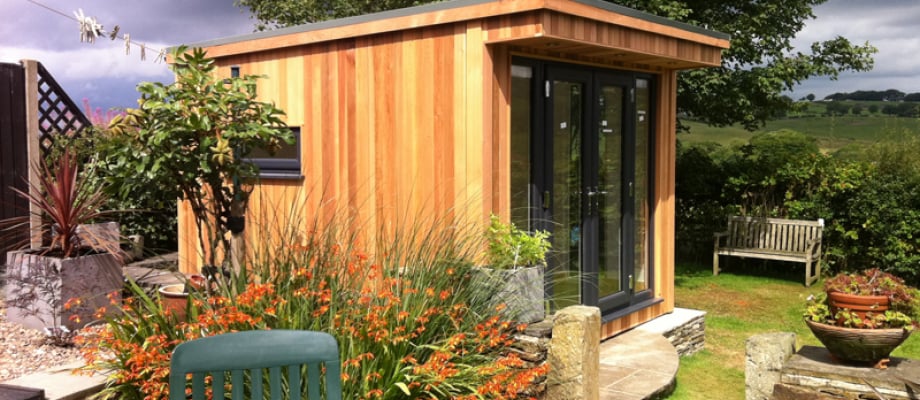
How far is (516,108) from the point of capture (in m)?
5.30

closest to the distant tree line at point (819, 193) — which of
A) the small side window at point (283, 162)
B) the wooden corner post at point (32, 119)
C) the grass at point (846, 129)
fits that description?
the grass at point (846, 129)

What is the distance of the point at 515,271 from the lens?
452cm

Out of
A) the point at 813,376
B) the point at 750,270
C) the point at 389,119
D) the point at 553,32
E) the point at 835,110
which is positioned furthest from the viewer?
the point at 835,110

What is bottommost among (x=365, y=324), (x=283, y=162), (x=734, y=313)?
(x=734, y=313)

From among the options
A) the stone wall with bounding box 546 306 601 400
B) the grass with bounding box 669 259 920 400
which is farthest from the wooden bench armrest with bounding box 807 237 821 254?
the stone wall with bounding box 546 306 601 400

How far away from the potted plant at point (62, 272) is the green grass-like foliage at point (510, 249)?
2569 millimetres

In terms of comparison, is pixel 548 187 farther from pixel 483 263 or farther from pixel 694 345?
pixel 694 345

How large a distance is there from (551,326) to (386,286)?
1.02m

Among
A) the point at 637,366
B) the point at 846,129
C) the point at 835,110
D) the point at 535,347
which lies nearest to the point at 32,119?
the point at 535,347

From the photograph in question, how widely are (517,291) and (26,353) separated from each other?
3.19 metres

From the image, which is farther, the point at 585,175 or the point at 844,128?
the point at 844,128

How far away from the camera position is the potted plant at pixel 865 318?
451 centimetres

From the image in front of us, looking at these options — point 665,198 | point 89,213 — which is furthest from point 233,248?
point 665,198

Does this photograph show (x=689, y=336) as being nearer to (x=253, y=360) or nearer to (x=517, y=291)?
(x=517, y=291)
